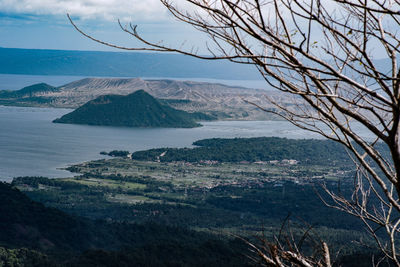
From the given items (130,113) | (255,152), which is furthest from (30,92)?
(255,152)

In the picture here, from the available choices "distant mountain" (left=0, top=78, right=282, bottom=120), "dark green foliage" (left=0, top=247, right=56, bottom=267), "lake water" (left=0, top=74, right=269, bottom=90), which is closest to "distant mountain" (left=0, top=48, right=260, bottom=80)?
"lake water" (left=0, top=74, right=269, bottom=90)

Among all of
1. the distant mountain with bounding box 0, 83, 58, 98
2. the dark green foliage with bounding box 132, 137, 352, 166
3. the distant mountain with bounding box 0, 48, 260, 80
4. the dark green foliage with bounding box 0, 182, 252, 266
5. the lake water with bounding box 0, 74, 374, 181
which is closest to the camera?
the dark green foliage with bounding box 0, 182, 252, 266

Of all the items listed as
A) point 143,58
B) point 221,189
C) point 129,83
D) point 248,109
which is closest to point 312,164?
point 221,189

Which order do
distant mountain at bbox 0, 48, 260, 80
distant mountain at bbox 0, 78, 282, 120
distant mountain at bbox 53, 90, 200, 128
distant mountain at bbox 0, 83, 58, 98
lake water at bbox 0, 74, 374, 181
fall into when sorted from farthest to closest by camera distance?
1. distant mountain at bbox 0, 48, 260, 80
2. distant mountain at bbox 0, 83, 58, 98
3. distant mountain at bbox 0, 78, 282, 120
4. distant mountain at bbox 53, 90, 200, 128
5. lake water at bbox 0, 74, 374, 181

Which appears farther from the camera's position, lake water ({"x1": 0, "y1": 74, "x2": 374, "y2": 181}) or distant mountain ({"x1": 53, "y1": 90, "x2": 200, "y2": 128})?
distant mountain ({"x1": 53, "y1": 90, "x2": 200, "y2": 128})

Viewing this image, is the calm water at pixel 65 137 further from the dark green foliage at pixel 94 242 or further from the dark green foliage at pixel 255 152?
the dark green foliage at pixel 94 242

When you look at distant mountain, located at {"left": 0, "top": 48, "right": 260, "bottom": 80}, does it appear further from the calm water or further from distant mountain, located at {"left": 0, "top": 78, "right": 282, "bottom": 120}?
the calm water

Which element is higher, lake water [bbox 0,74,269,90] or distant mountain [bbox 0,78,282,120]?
lake water [bbox 0,74,269,90]
